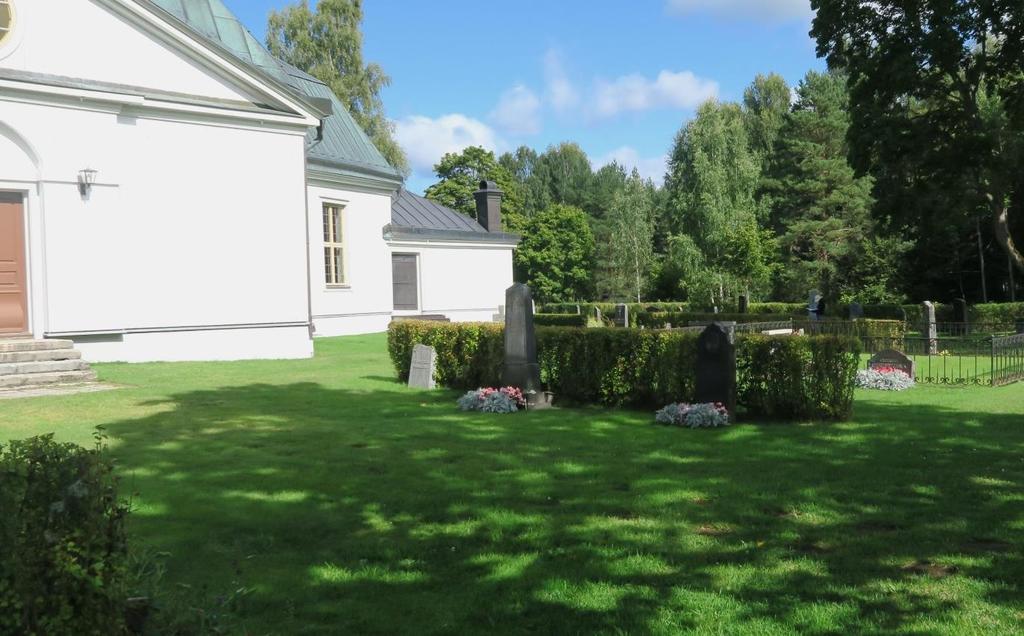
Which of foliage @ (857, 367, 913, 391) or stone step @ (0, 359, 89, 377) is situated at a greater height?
stone step @ (0, 359, 89, 377)

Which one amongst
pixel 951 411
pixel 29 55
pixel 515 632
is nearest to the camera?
pixel 515 632

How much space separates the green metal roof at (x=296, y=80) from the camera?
70.2 feet

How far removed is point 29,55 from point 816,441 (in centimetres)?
1586

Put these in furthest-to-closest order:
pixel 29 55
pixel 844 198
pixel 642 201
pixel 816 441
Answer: pixel 642 201, pixel 844 198, pixel 29 55, pixel 816 441

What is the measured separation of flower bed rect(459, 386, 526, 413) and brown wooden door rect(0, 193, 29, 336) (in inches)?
383

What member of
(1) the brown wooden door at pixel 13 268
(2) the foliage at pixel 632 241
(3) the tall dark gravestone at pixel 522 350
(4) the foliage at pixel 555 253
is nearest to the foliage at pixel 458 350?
(3) the tall dark gravestone at pixel 522 350

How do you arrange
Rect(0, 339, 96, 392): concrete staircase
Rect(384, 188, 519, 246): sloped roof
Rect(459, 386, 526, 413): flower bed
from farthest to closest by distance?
Rect(384, 188, 519, 246): sloped roof → Rect(0, 339, 96, 392): concrete staircase → Rect(459, 386, 526, 413): flower bed

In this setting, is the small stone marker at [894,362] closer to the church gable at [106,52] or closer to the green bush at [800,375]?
the green bush at [800,375]

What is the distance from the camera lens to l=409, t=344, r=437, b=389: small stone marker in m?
14.4

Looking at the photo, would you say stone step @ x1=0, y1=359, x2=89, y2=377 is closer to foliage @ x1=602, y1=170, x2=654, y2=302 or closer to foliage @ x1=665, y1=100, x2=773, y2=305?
foliage @ x1=665, y1=100, x2=773, y2=305

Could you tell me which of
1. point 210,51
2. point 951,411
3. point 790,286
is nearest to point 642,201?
point 790,286

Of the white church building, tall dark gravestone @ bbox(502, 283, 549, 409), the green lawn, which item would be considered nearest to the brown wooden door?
the white church building

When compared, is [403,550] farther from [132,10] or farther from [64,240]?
[132,10]

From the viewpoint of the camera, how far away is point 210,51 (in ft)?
60.0
